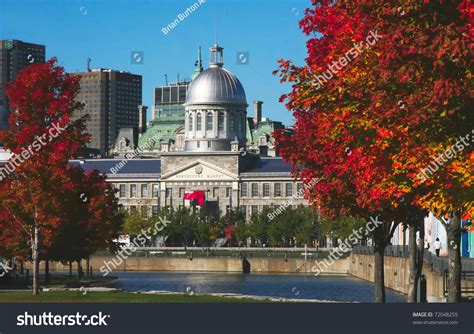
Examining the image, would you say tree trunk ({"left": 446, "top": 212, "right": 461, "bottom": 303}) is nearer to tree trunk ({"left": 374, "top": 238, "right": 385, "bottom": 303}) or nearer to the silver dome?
tree trunk ({"left": 374, "top": 238, "right": 385, "bottom": 303})

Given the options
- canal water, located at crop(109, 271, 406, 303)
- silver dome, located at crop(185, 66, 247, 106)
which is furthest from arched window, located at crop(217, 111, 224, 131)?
canal water, located at crop(109, 271, 406, 303)

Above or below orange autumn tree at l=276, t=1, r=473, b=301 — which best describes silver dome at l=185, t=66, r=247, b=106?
above

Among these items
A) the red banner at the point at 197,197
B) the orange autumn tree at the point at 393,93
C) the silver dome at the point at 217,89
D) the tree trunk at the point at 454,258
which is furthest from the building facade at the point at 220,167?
the orange autumn tree at the point at 393,93

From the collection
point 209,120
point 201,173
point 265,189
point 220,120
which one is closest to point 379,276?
point 265,189

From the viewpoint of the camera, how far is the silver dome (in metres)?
196

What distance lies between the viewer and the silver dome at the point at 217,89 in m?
196

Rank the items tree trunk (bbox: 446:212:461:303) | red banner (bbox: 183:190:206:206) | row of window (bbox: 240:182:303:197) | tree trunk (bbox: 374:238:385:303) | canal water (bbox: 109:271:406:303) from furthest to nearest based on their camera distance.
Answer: row of window (bbox: 240:182:303:197), red banner (bbox: 183:190:206:206), canal water (bbox: 109:271:406:303), tree trunk (bbox: 374:238:385:303), tree trunk (bbox: 446:212:461:303)

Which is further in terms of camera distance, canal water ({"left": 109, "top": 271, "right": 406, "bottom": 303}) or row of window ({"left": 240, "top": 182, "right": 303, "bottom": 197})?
row of window ({"left": 240, "top": 182, "right": 303, "bottom": 197})

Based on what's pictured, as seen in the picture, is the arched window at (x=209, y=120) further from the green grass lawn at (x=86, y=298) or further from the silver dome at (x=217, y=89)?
the green grass lawn at (x=86, y=298)

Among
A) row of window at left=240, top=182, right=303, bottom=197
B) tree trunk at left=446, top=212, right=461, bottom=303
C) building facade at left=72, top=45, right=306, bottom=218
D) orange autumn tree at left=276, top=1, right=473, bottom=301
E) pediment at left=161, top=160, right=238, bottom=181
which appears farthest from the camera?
pediment at left=161, top=160, right=238, bottom=181

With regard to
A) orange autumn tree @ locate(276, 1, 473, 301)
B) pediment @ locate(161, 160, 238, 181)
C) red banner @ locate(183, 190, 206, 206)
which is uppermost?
pediment @ locate(161, 160, 238, 181)

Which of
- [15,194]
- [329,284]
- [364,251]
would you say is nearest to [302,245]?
[364,251]

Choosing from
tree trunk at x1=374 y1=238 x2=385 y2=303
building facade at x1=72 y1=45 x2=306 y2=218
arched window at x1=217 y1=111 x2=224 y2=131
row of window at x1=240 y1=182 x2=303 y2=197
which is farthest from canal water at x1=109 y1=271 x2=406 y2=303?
arched window at x1=217 y1=111 x2=224 y2=131

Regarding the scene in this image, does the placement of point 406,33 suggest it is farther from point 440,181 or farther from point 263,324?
point 263,324
